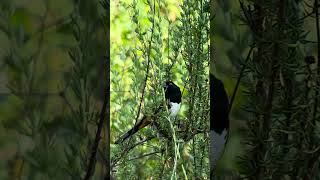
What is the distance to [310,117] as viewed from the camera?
1.95 ft

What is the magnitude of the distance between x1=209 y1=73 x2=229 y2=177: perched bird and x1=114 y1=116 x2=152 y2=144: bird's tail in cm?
21

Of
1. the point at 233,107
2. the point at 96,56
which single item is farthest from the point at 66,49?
the point at 233,107

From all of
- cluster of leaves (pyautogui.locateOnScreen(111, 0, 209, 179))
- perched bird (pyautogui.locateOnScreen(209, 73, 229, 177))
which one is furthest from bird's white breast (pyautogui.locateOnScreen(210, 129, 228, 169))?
cluster of leaves (pyautogui.locateOnScreen(111, 0, 209, 179))

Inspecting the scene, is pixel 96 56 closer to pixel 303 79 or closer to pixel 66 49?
pixel 66 49

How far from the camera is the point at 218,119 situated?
0.67 metres

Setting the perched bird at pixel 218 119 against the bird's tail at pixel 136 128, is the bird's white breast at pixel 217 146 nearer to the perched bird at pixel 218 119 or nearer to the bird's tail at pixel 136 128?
the perched bird at pixel 218 119

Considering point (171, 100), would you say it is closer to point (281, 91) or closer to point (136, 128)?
point (136, 128)

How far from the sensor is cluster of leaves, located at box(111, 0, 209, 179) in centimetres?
82

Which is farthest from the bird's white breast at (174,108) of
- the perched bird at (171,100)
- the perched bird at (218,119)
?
the perched bird at (218,119)

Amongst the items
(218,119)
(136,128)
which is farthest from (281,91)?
(136,128)

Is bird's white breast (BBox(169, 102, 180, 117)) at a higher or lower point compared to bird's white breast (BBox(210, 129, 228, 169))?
higher

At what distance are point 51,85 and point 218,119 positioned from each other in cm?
23

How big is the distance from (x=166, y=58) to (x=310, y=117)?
1.21 feet

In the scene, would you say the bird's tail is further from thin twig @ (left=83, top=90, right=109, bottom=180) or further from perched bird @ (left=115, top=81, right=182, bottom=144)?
thin twig @ (left=83, top=90, right=109, bottom=180)
